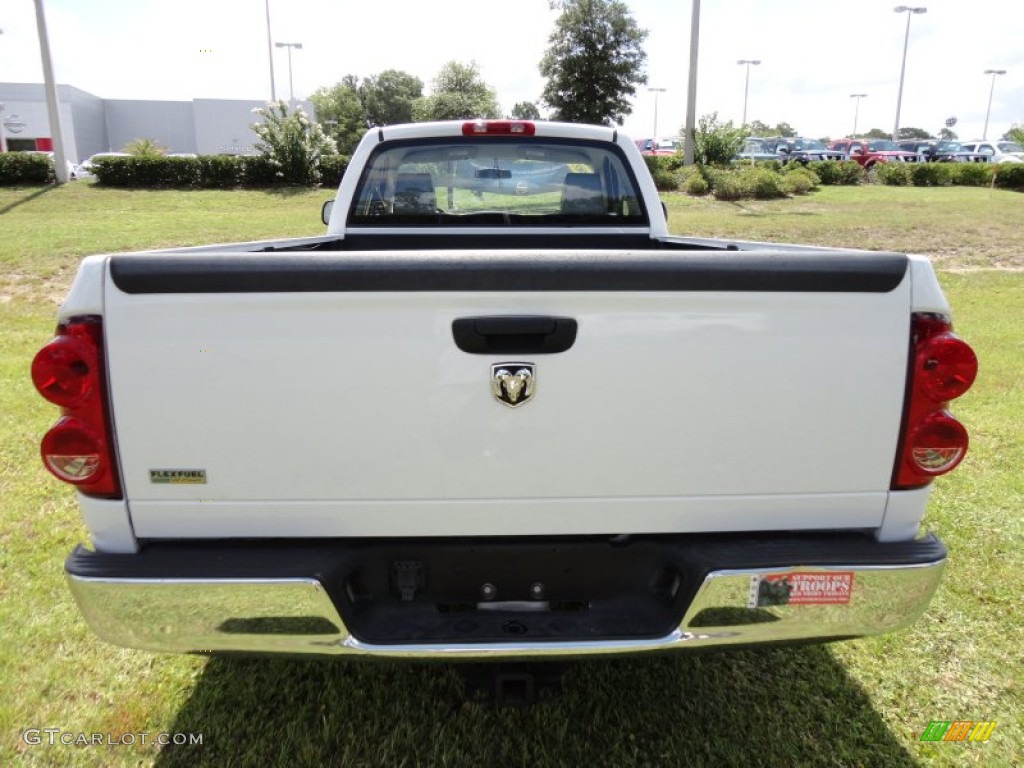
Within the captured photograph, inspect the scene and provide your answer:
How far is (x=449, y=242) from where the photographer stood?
404 centimetres

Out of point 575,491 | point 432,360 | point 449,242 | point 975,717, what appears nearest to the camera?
point 432,360

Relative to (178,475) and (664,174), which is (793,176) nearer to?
(664,174)

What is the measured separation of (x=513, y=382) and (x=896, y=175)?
31462mm

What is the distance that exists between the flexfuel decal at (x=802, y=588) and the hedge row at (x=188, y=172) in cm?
2571

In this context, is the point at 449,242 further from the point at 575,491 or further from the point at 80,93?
the point at 80,93

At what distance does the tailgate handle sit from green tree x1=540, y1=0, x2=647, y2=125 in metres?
34.4

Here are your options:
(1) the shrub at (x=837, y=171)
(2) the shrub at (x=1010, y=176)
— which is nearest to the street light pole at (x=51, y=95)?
(1) the shrub at (x=837, y=171)

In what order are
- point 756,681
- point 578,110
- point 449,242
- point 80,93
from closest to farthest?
point 756,681, point 449,242, point 578,110, point 80,93

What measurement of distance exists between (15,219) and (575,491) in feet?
65.4

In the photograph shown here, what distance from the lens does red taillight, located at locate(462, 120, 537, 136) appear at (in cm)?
409

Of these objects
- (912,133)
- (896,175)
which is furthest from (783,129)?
(896,175)

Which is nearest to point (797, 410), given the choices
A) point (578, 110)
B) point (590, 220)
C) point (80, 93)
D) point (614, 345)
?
point (614, 345)

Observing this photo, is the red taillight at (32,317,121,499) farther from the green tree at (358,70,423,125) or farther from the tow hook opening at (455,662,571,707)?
the green tree at (358,70,423,125)

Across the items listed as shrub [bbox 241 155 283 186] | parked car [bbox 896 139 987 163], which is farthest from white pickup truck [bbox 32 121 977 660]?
parked car [bbox 896 139 987 163]
